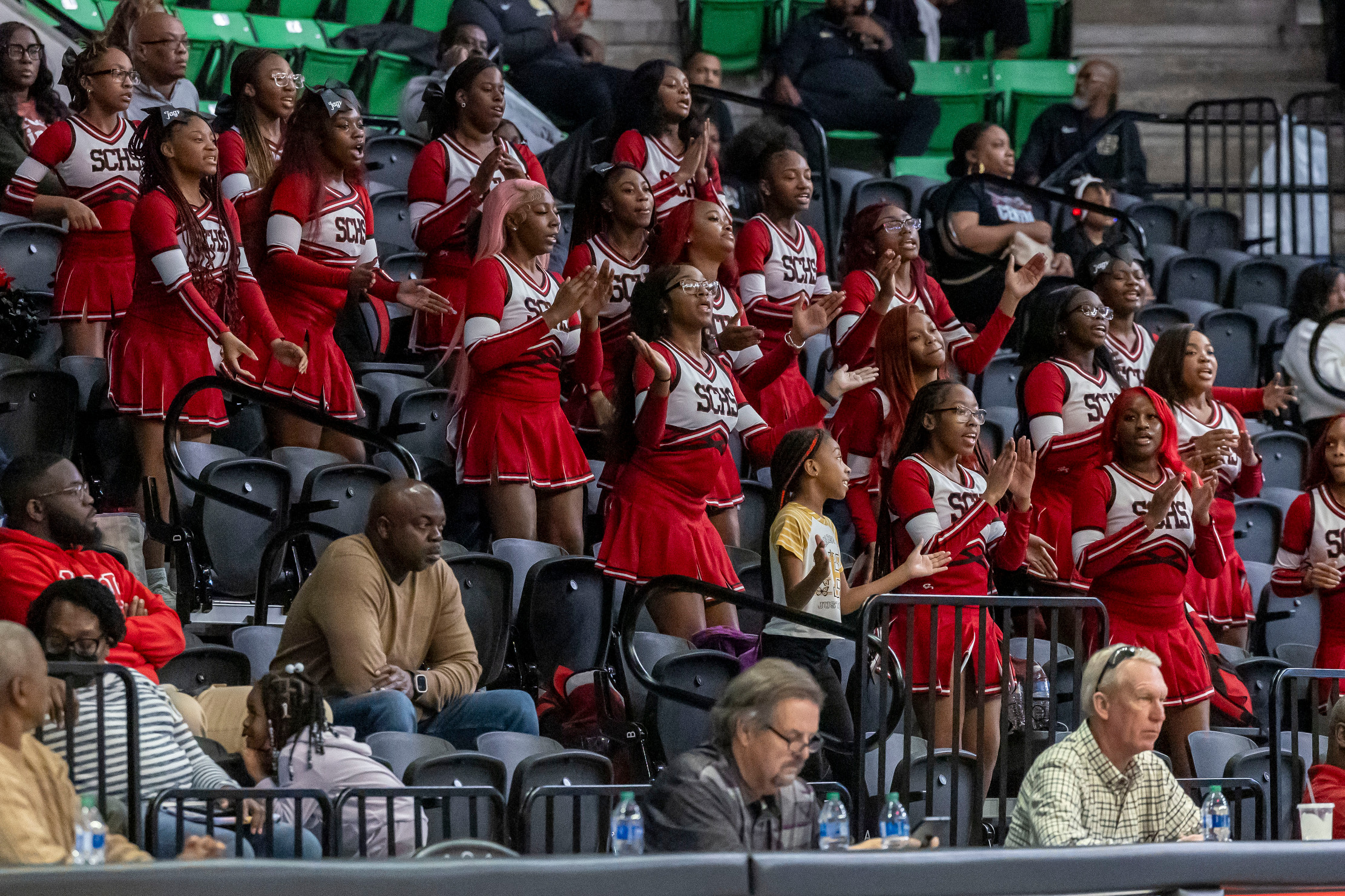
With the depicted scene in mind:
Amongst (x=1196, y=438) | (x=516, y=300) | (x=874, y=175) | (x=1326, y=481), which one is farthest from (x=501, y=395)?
(x=874, y=175)

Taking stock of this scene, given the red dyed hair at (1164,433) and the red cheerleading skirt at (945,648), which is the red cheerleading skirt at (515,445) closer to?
the red cheerleading skirt at (945,648)

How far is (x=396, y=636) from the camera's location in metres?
5.12

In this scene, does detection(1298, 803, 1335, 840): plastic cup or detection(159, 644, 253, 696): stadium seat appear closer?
detection(1298, 803, 1335, 840): plastic cup

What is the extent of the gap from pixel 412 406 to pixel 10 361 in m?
1.33

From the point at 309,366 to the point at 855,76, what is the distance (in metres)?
5.18

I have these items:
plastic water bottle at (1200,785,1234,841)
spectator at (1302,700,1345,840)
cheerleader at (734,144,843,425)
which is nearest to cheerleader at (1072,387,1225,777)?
spectator at (1302,700,1345,840)

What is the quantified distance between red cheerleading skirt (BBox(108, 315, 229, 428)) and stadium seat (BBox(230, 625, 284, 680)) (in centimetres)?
105

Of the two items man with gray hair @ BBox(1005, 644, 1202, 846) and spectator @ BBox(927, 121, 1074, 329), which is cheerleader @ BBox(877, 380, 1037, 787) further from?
spectator @ BBox(927, 121, 1074, 329)

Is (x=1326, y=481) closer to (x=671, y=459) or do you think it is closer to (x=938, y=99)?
(x=671, y=459)

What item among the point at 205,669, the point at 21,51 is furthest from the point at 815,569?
the point at 21,51

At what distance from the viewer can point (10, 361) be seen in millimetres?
6336

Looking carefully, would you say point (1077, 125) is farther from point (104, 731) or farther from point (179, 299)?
point (104, 731)

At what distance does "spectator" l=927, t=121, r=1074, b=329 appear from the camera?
8.42 meters

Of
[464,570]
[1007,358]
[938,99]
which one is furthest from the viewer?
[938,99]
